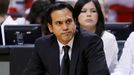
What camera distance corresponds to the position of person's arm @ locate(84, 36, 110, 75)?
330cm

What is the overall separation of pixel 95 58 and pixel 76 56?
0.46ft

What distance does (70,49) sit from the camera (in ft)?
11.4

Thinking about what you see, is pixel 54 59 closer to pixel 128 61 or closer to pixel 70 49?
pixel 70 49

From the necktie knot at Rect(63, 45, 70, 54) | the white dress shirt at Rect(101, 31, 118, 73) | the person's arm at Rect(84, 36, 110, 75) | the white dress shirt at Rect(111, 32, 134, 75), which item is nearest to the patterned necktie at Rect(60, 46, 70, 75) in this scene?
the necktie knot at Rect(63, 45, 70, 54)

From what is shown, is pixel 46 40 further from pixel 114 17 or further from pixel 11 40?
pixel 114 17

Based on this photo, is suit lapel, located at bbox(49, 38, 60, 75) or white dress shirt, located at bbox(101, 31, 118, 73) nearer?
suit lapel, located at bbox(49, 38, 60, 75)

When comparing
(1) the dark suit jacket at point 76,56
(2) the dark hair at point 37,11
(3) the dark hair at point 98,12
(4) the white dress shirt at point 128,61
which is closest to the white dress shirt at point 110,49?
(3) the dark hair at point 98,12

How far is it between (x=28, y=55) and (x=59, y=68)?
0.99 metres

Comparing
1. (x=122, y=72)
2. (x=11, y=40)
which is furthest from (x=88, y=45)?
(x=11, y=40)

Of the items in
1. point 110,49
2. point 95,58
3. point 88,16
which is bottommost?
point 110,49

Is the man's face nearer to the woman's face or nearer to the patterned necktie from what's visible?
the patterned necktie

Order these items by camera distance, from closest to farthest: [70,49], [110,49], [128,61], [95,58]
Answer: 1. [95,58]
2. [70,49]
3. [128,61]
4. [110,49]

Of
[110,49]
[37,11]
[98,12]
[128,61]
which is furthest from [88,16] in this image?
[37,11]

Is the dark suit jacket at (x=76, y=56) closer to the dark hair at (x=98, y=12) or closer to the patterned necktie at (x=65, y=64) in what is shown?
the patterned necktie at (x=65, y=64)
